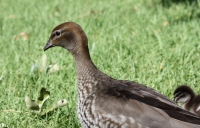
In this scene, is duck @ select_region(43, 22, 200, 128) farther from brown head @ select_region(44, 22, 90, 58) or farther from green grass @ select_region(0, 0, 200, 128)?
green grass @ select_region(0, 0, 200, 128)

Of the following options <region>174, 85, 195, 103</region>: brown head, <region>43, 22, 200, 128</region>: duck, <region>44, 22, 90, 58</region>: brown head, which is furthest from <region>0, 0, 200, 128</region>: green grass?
<region>44, 22, 90, 58</region>: brown head

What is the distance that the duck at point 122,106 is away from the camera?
357 centimetres

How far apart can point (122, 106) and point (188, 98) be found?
3.84ft

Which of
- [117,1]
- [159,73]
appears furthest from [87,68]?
[117,1]

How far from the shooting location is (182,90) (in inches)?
182

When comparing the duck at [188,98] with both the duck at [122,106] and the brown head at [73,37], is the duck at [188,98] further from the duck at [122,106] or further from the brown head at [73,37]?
the brown head at [73,37]

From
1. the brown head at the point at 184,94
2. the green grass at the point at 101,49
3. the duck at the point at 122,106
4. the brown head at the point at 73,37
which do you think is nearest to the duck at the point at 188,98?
the brown head at the point at 184,94

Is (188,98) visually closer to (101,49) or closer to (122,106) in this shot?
(122,106)

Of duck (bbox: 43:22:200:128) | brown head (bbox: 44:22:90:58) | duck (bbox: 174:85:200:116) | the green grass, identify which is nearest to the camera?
duck (bbox: 43:22:200:128)

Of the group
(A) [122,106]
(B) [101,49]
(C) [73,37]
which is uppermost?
(C) [73,37]

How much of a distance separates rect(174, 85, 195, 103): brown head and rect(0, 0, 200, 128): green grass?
13.4 inches

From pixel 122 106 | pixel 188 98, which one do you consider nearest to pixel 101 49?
pixel 188 98

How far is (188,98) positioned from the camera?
15.3 ft

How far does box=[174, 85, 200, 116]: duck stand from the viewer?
4543 millimetres
